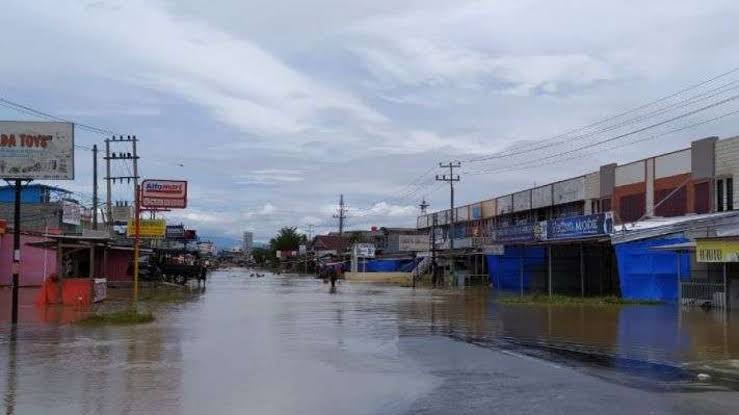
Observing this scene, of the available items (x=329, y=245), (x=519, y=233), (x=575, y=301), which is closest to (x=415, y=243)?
(x=519, y=233)

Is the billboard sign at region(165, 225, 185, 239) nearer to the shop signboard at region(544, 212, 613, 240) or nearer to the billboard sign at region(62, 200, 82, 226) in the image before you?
the billboard sign at region(62, 200, 82, 226)

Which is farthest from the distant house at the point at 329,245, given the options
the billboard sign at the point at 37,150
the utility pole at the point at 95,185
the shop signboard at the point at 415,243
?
the billboard sign at the point at 37,150

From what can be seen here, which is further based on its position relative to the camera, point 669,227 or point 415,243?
point 415,243

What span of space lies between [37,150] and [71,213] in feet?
123

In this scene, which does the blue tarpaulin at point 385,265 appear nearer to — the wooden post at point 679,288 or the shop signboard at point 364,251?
the shop signboard at point 364,251

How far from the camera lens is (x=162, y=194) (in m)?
35.6

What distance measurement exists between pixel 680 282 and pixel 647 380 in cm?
2097

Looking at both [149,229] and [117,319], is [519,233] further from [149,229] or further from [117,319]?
[149,229]

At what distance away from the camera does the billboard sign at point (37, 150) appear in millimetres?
22500

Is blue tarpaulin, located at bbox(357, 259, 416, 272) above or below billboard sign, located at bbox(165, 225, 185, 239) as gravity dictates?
below

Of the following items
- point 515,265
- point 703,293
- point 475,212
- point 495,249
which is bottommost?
point 703,293

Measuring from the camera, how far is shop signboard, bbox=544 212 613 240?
35.0m

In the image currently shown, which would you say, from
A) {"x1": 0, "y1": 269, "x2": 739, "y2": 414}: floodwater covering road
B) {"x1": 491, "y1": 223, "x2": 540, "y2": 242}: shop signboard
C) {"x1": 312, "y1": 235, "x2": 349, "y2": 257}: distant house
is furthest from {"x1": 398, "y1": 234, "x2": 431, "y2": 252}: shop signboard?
{"x1": 312, "y1": 235, "x2": 349, "y2": 257}: distant house

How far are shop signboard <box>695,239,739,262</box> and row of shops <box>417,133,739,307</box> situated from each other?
0.31 meters
